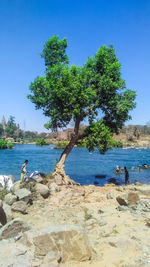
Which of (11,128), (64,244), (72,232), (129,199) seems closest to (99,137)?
(129,199)

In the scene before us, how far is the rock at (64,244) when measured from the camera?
18.6 feet

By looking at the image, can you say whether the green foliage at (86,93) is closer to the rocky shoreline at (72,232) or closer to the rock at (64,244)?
the rocky shoreline at (72,232)

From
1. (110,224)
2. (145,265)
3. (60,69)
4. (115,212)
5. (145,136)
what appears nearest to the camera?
(145,265)

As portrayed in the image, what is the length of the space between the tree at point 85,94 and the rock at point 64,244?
10.7 meters

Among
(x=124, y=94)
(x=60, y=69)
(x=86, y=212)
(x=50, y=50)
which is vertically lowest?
(x=86, y=212)

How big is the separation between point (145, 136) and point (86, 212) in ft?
393

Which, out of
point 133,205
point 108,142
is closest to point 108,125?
point 108,142

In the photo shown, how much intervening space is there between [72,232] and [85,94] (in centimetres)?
1150

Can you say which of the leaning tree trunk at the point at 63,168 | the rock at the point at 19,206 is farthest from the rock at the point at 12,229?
the leaning tree trunk at the point at 63,168

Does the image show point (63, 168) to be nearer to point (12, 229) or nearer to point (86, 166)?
point (12, 229)

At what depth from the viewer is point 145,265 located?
546 cm

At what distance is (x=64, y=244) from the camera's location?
5.73m

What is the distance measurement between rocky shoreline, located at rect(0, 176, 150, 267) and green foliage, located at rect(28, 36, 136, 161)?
669cm

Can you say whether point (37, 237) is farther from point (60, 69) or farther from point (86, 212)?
point (60, 69)
